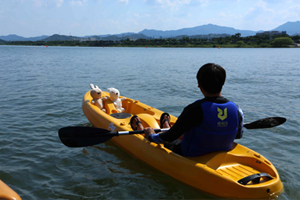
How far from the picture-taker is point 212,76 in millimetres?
2947

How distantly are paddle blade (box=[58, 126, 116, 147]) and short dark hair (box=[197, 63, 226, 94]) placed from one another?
215 centimetres

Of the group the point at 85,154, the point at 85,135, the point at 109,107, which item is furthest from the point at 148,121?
the point at 109,107

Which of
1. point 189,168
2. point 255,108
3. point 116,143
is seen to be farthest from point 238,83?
point 189,168

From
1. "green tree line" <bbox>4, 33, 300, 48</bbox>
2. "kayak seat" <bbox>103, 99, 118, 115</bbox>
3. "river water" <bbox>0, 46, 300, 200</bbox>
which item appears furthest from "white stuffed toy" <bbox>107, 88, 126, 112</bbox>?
"green tree line" <bbox>4, 33, 300, 48</bbox>

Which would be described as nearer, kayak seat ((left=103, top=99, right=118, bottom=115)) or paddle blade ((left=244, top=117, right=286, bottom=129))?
paddle blade ((left=244, top=117, right=286, bottom=129))

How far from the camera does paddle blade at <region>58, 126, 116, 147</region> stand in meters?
4.40

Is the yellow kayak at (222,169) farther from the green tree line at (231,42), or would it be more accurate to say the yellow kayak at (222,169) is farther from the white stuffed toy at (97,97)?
the green tree line at (231,42)

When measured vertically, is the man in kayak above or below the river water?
above

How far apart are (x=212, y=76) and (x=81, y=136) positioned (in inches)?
106

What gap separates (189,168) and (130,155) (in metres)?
1.74

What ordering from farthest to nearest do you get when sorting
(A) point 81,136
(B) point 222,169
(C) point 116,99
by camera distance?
(C) point 116,99
(A) point 81,136
(B) point 222,169

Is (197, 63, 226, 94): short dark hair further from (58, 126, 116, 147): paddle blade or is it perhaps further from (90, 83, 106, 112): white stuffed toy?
(90, 83, 106, 112): white stuffed toy

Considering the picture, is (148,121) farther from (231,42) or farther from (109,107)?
(231,42)

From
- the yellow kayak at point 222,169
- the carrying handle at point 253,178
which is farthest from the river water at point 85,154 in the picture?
the carrying handle at point 253,178
